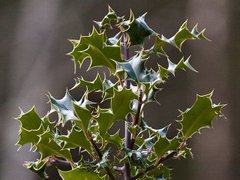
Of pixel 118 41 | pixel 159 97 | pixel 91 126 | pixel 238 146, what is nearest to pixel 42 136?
pixel 91 126

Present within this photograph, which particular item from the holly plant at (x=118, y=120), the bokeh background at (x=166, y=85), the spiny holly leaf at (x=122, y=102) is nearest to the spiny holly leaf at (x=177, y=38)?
the holly plant at (x=118, y=120)

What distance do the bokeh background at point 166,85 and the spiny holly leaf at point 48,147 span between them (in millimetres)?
1390

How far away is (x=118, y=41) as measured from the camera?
29.1 inches

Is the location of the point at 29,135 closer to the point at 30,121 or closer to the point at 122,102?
the point at 30,121

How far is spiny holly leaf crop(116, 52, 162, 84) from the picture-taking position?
652 millimetres

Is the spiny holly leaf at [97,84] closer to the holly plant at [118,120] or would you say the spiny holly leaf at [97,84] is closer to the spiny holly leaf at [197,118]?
the holly plant at [118,120]

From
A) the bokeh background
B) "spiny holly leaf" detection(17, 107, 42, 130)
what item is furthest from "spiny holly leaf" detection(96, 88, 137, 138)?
the bokeh background

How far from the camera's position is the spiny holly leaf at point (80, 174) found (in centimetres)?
67

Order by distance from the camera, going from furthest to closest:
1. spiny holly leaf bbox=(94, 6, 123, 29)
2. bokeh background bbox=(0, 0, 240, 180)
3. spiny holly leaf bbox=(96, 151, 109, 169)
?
bokeh background bbox=(0, 0, 240, 180)
spiny holly leaf bbox=(94, 6, 123, 29)
spiny holly leaf bbox=(96, 151, 109, 169)

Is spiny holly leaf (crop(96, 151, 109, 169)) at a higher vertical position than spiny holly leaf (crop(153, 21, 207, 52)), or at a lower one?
lower

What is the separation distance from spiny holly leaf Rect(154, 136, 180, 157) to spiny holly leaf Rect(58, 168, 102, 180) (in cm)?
9

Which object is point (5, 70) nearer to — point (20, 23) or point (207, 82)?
point (20, 23)

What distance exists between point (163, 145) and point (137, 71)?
115 millimetres

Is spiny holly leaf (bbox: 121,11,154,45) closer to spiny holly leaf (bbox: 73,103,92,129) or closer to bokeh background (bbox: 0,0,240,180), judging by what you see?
spiny holly leaf (bbox: 73,103,92,129)
